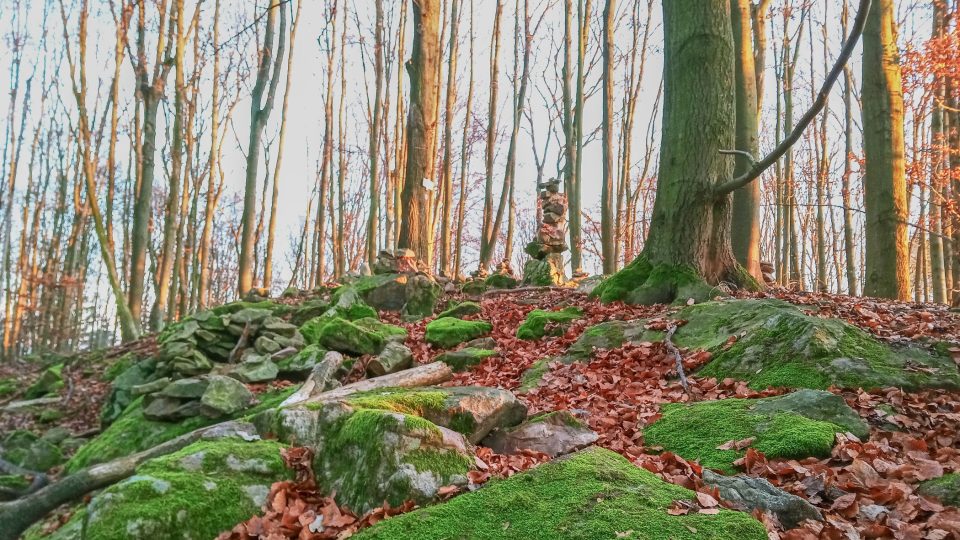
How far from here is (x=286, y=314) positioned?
9.23 m

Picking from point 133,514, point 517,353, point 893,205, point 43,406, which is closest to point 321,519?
point 133,514

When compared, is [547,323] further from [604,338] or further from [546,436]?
[546,436]

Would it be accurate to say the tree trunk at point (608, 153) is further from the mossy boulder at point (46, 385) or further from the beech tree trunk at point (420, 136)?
the mossy boulder at point (46, 385)

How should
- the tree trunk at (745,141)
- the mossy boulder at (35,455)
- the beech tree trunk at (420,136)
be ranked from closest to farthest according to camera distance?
the mossy boulder at (35,455) < the tree trunk at (745,141) < the beech tree trunk at (420,136)

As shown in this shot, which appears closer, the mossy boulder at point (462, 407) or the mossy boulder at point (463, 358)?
the mossy boulder at point (462, 407)

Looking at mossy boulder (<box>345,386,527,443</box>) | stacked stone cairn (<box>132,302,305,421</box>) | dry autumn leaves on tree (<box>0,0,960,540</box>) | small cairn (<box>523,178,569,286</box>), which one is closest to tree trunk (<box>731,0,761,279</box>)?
dry autumn leaves on tree (<box>0,0,960,540</box>)

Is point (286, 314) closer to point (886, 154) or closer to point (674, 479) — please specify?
point (674, 479)

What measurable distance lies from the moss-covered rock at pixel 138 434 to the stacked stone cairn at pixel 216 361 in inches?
3.8

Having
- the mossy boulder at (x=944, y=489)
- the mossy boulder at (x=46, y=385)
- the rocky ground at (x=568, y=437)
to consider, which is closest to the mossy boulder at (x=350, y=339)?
the rocky ground at (x=568, y=437)

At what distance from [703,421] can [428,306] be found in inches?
255

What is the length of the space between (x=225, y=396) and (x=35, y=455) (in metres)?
2.45

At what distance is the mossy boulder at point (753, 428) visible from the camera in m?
2.79

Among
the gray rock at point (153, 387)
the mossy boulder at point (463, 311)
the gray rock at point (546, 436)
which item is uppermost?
→ the mossy boulder at point (463, 311)

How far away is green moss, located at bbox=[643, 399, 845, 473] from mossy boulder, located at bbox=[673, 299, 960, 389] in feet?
2.41
